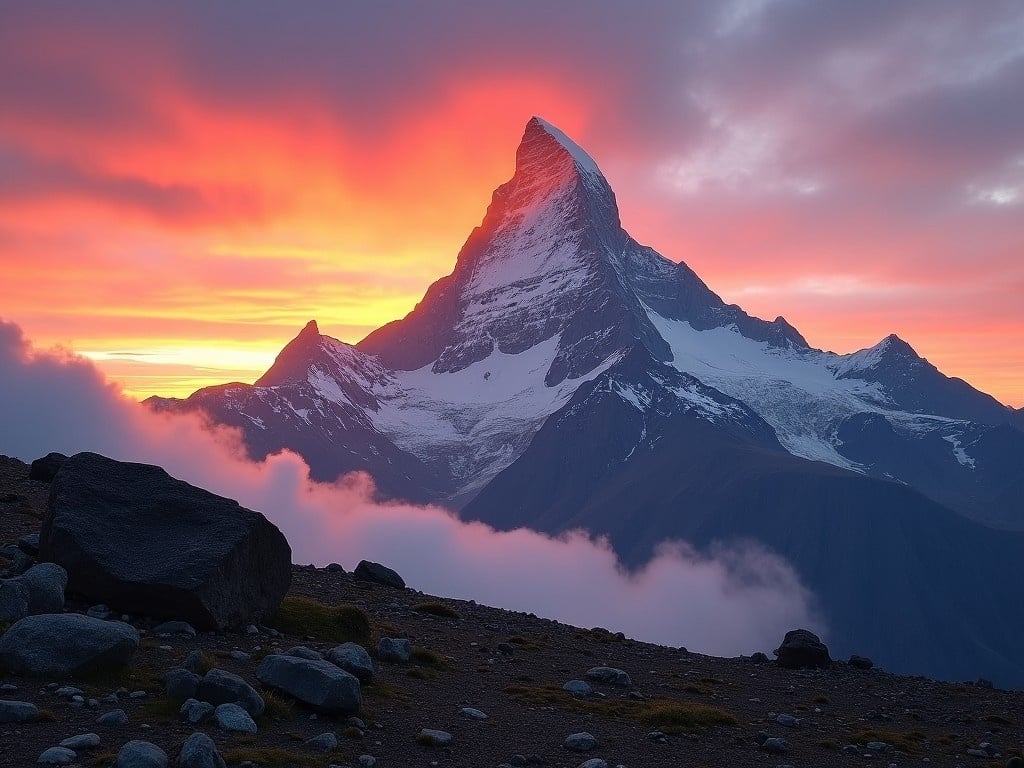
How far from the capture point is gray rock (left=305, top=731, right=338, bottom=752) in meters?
20.7

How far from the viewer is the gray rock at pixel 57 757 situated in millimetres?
17406

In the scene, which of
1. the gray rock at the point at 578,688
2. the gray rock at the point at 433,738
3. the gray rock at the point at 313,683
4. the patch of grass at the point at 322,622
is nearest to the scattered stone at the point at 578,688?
the gray rock at the point at 578,688

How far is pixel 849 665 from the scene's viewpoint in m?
48.9

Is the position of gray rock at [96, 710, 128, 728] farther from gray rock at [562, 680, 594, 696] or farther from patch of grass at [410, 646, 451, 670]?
gray rock at [562, 680, 594, 696]

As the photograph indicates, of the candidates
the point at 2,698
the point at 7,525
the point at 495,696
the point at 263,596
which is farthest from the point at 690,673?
the point at 7,525

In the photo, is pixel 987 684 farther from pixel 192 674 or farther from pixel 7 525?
pixel 7 525

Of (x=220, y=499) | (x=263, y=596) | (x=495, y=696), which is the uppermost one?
(x=220, y=499)

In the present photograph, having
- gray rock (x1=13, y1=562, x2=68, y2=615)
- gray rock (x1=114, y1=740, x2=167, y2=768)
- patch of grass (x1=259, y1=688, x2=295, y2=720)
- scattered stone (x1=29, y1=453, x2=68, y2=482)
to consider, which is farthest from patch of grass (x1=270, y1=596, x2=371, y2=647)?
scattered stone (x1=29, y1=453, x2=68, y2=482)

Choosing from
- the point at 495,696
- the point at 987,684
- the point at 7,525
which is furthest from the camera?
the point at 987,684

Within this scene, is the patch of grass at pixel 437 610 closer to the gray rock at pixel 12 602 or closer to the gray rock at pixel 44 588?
the gray rock at pixel 44 588

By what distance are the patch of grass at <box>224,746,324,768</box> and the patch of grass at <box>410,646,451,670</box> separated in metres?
11.7

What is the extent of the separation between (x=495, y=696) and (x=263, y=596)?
8530 millimetres

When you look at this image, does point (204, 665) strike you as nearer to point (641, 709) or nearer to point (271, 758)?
point (271, 758)

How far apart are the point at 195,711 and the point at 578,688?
14.7 m
